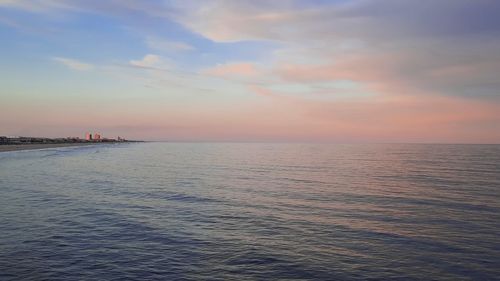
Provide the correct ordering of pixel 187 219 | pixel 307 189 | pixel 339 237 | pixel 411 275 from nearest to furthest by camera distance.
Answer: pixel 411 275 → pixel 339 237 → pixel 187 219 → pixel 307 189

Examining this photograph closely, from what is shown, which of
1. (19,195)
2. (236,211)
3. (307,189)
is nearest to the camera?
(236,211)

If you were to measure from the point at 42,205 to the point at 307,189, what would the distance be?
22.4 m

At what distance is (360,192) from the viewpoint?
35.0 metres

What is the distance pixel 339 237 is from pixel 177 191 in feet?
63.2

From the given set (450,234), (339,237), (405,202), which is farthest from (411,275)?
(405,202)

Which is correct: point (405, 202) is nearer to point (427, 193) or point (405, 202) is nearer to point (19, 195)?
point (427, 193)

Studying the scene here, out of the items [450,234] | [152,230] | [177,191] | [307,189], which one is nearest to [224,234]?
[152,230]

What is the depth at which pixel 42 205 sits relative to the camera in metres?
25.0

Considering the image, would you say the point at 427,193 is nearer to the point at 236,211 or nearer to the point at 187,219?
the point at 236,211

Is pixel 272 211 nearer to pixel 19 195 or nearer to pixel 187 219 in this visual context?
pixel 187 219

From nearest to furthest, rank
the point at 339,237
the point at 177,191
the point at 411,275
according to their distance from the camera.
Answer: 1. the point at 411,275
2. the point at 339,237
3. the point at 177,191

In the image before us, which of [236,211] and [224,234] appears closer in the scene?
[224,234]

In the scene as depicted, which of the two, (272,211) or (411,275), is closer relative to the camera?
(411,275)

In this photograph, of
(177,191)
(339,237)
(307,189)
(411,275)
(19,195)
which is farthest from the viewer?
(307,189)
